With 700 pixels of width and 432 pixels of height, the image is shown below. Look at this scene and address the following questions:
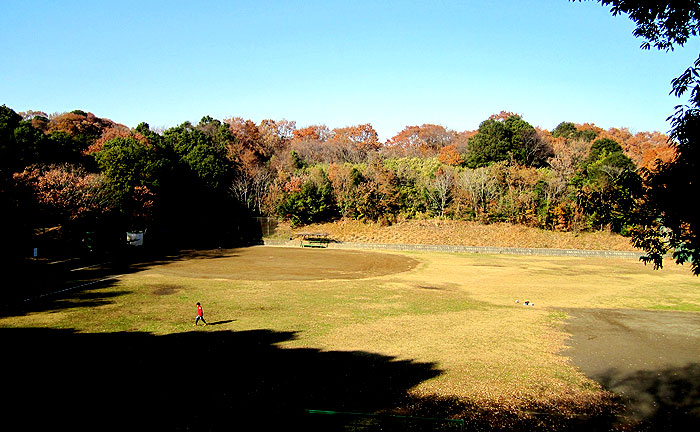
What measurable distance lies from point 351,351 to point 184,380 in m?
3.88

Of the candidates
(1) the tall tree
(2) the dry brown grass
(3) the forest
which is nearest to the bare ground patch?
(2) the dry brown grass

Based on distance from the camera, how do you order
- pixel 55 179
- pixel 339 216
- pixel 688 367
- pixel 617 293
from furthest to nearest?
pixel 339 216
pixel 55 179
pixel 617 293
pixel 688 367

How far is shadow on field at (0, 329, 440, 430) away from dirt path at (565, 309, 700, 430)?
3891mm

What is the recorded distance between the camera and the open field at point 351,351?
7645 mm

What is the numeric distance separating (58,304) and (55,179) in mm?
17029

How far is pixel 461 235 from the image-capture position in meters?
41.0

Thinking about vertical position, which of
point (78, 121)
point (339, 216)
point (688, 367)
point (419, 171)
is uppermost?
point (78, 121)

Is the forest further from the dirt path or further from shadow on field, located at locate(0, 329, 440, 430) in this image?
shadow on field, located at locate(0, 329, 440, 430)

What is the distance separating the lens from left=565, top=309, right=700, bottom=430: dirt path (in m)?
8.05

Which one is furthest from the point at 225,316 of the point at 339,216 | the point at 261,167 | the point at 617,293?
the point at 261,167

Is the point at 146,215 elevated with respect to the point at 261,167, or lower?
lower

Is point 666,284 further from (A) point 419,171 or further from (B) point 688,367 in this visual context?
(A) point 419,171

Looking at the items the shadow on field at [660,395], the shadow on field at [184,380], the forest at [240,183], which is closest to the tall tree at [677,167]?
the shadow on field at [660,395]

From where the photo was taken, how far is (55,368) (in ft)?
29.8
